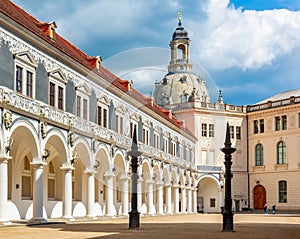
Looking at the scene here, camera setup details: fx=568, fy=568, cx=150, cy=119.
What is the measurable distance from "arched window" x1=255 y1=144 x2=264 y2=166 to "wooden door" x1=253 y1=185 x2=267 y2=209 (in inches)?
127

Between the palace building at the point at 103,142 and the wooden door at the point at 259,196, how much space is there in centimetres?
14

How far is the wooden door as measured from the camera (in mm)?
76562

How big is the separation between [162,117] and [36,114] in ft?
92.6

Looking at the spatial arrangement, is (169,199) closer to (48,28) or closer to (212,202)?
(212,202)

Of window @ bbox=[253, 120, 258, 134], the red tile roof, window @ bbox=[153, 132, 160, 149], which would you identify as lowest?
window @ bbox=[153, 132, 160, 149]

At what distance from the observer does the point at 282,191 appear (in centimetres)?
7375

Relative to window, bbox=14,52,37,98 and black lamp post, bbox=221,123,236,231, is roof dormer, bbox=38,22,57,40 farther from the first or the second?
black lamp post, bbox=221,123,236,231

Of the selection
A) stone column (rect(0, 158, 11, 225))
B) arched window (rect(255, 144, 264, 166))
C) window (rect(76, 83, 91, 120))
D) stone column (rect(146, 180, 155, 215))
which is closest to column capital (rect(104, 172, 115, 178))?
window (rect(76, 83, 91, 120))

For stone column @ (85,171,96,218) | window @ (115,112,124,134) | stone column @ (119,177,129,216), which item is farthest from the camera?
stone column @ (119,177,129,216)

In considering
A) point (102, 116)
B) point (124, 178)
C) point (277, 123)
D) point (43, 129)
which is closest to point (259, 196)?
point (277, 123)

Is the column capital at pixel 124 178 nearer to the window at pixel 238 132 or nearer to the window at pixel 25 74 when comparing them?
the window at pixel 25 74

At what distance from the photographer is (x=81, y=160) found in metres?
37.4

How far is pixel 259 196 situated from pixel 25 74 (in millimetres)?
54205

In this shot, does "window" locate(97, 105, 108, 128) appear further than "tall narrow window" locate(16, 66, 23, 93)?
Yes
